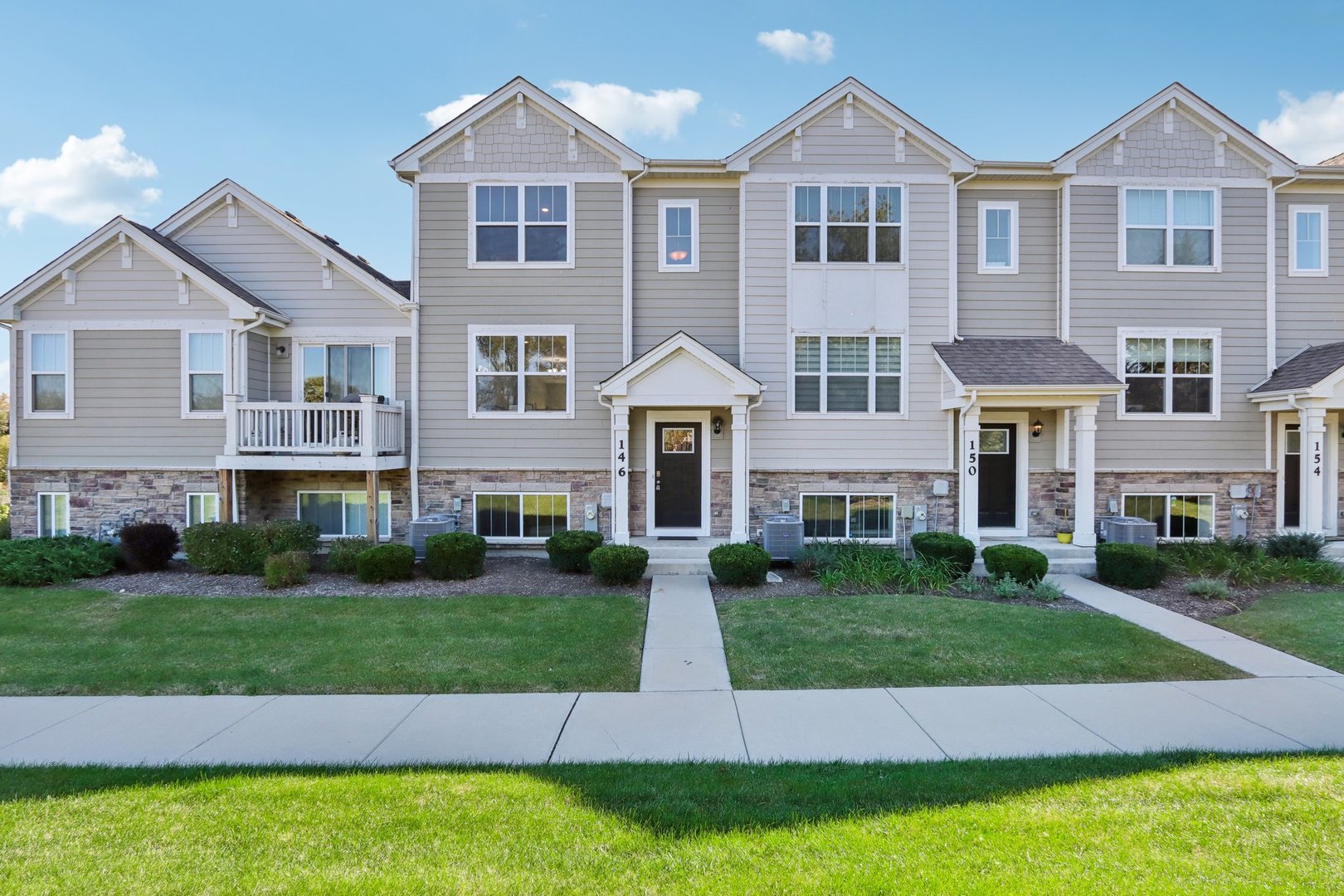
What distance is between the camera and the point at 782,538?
10836 millimetres

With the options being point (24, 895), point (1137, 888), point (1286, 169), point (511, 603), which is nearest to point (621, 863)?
point (1137, 888)

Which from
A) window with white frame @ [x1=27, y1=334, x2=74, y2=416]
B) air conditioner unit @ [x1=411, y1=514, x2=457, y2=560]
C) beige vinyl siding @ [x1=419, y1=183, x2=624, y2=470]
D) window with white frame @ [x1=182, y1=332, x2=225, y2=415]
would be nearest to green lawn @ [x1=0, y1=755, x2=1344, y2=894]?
air conditioner unit @ [x1=411, y1=514, x2=457, y2=560]

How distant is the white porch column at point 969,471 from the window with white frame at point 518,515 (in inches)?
288

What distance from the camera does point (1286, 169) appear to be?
1187 centimetres

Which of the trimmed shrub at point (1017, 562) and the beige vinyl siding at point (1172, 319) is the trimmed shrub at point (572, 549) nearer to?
the trimmed shrub at point (1017, 562)

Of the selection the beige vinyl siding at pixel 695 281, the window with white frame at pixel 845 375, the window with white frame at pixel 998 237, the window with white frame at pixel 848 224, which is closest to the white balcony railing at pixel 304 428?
the beige vinyl siding at pixel 695 281

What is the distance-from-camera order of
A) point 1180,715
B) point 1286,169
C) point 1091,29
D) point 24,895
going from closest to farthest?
1. point 24,895
2. point 1180,715
3. point 1286,169
4. point 1091,29

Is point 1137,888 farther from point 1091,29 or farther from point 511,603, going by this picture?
point 1091,29

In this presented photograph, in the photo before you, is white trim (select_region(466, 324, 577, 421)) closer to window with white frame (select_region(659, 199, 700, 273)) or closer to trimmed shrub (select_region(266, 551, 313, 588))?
window with white frame (select_region(659, 199, 700, 273))

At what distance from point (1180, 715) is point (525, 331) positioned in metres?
10.7

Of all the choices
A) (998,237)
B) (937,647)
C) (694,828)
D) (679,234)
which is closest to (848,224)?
(998,237)

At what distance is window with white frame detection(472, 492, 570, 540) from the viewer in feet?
39.8

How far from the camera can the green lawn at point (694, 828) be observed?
3053mm

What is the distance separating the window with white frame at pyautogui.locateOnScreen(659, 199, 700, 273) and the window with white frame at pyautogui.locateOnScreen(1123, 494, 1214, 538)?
956cm
